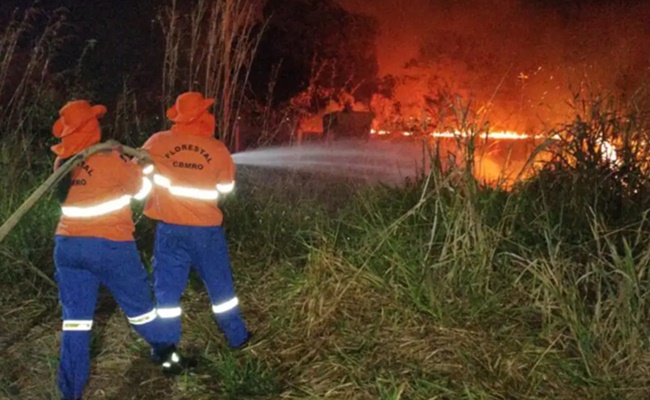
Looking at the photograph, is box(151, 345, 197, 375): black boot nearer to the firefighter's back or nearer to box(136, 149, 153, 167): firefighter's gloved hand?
the firefighter's back

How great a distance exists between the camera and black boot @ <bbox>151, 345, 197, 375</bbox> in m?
4.28

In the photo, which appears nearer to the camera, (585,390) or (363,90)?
(585,390)

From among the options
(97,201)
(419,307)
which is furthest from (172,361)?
(419,307)

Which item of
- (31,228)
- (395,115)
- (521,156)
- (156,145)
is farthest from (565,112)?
(395,115)

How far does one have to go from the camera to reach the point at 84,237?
3949 millimetres

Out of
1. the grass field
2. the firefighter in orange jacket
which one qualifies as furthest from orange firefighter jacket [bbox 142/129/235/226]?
the grass field

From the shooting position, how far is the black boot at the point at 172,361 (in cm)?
428

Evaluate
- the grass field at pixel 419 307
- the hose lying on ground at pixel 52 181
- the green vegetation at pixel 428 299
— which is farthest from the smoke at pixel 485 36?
the hose lying on ground at pixel 52 181

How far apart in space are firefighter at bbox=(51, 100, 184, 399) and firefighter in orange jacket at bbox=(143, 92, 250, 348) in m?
0.40

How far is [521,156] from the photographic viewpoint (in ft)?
20.6

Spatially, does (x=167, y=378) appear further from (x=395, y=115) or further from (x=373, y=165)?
(x=395, y=115)

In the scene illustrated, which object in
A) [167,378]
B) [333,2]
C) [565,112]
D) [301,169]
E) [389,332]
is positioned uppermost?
[333,2]

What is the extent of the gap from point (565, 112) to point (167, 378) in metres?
3.83

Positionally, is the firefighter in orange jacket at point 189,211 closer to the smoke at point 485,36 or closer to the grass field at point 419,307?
the grass field at point 419,307
